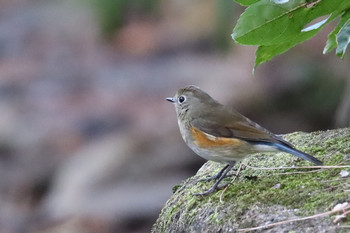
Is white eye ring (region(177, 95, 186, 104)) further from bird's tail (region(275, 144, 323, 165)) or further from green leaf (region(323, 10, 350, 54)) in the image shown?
green leaf (region(323, 10, 350, 54))

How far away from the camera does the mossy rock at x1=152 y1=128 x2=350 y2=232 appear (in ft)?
10.1

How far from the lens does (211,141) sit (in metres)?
4.05

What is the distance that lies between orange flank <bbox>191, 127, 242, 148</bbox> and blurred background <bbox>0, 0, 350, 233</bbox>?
4.94 feet

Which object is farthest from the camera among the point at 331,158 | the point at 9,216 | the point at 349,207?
the point at 9,216

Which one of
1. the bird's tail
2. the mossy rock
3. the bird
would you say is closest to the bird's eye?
the bird

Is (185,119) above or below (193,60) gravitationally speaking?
below

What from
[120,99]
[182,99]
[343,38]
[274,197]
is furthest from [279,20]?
[120,99]

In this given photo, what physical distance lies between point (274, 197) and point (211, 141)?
2.68ft

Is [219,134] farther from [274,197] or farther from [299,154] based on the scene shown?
[274,197]

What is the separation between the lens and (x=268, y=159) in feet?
13.4

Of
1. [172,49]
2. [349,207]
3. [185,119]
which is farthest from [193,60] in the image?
[349,207]

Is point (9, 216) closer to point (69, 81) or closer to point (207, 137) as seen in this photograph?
point (69, 81)

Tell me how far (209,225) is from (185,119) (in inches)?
44.8

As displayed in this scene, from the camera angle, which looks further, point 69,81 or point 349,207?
point 69,81
